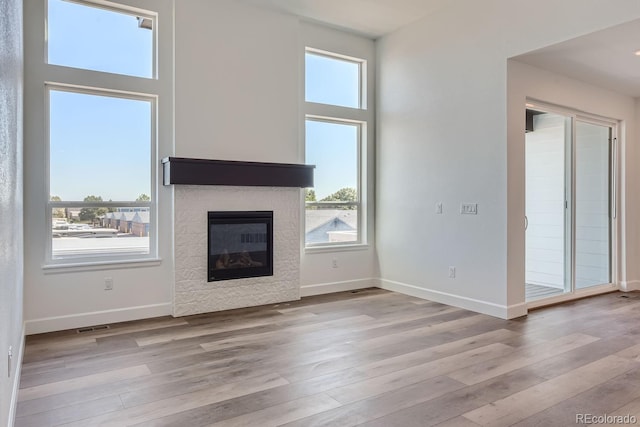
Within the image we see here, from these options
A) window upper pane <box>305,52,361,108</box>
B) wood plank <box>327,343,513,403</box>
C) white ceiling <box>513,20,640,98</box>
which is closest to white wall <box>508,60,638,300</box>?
white ceiling <box>513,20,640,98</box>

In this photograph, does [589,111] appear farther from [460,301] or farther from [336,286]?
[336,286]

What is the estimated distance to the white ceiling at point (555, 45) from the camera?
12.5ft

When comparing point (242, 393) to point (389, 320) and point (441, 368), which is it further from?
point (389, 320)

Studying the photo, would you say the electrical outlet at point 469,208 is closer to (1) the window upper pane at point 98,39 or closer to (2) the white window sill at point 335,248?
(2) the white window sill at point 335,248

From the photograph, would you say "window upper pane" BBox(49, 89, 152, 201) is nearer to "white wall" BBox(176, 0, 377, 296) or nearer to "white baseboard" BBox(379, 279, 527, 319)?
"white wall" BBox(176, 0, 377, 296)

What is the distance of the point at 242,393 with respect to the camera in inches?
103

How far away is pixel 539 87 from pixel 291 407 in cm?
410

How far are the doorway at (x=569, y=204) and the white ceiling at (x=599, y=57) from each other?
48 cm

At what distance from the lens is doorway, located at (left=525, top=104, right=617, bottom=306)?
5.12 m

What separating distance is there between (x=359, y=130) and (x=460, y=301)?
8.74ft

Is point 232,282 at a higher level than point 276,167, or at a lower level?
lower

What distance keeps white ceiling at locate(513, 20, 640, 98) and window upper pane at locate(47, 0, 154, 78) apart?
3.82m

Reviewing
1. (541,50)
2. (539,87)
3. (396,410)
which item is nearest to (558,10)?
(541,50)

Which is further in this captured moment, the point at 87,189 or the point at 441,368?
the point at 87,189
